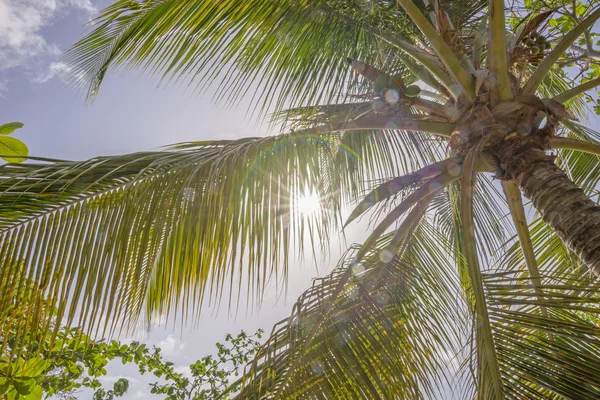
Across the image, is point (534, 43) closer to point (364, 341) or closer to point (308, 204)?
point (308, 204)

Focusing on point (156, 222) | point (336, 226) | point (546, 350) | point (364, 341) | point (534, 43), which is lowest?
Answer: point (546, 350)

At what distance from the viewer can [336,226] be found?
2416 mm

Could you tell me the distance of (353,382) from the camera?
2.10m

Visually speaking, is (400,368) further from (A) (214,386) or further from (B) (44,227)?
(A) (214,386)

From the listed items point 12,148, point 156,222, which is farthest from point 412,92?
point 12,148

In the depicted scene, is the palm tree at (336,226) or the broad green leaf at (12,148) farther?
the palm tree at (336,226)

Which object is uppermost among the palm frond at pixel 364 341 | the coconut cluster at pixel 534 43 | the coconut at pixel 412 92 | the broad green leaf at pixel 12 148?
the coconut at pixel 412 92

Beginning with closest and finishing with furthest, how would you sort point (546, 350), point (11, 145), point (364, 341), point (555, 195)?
1. point (11, 145)
2. point (546, 350)
3. point (555, 195)
4. point (364, 341)

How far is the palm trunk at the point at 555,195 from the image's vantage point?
1.99 m

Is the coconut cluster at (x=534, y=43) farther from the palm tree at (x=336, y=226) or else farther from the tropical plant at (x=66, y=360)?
the tropical plant at (x=66, y=360)

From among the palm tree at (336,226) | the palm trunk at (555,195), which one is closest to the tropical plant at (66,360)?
the palm tree at (336,226)

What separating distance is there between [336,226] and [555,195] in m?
1.07

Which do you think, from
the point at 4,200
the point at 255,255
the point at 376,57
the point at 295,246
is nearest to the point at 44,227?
the point at 4,200

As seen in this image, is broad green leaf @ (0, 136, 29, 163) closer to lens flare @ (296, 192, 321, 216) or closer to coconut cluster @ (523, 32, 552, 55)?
lens flare @ (296, 192, 321, 216)
